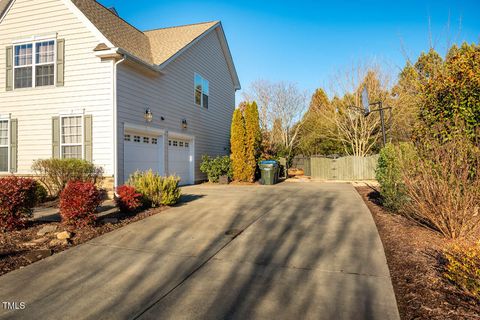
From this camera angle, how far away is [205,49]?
607 inches

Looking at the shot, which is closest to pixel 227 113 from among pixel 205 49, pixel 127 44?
pixel 205 49

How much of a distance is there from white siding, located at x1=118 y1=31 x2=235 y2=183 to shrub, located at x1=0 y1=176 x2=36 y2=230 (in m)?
3.93

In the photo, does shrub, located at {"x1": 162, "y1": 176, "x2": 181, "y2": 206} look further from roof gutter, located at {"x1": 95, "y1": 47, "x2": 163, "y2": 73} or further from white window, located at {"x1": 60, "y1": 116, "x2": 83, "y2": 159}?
roof gutter, located at {"x1": 95, "y1": 47, "x2": 163, "y2": 73}

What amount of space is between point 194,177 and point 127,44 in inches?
254

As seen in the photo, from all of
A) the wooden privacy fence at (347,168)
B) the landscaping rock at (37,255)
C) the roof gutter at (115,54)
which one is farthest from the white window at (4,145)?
the wooden privacy fence at (347,168)

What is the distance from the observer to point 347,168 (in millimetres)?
19719

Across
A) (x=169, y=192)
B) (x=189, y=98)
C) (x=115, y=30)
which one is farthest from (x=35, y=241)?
(x=189, y=98)

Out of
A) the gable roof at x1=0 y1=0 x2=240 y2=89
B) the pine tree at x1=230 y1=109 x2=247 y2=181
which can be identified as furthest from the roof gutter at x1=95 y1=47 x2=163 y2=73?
the pine tree at x1=230 y1=109 x2=247 y2=181

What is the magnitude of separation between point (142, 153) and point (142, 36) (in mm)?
5935

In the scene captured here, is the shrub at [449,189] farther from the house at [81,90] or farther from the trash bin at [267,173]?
the trash bin at [267,173]

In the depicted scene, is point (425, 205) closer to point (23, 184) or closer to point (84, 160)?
point (23, 184)

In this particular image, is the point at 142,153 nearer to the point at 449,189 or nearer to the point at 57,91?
the point at 57,91

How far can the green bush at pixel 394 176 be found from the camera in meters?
6.45

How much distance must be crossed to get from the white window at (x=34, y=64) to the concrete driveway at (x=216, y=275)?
7399 mm
